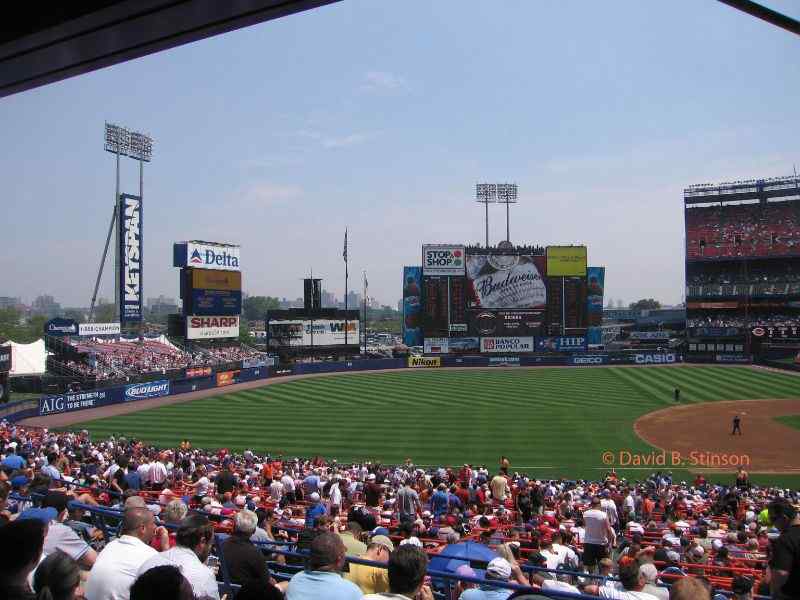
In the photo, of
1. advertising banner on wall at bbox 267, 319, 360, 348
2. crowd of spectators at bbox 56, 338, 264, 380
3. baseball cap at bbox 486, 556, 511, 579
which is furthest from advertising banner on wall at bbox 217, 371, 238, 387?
baseball cap at bbox 486, 556, 511, 579

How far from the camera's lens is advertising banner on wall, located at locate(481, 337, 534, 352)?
6353 cm

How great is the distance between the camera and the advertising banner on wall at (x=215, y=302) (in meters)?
59.2

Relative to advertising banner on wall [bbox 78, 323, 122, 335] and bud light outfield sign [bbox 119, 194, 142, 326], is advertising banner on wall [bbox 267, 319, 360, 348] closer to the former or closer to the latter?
bud light outfield sign [bbox 119, 194, 142, 326]

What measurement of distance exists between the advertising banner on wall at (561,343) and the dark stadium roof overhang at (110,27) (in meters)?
62.4

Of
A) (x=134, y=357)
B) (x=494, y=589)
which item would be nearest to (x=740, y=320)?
(x=134, y=357)

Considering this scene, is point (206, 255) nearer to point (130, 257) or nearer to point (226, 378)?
point (130, 257)

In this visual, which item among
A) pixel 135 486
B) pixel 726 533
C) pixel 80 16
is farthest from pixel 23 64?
pixel 726 533

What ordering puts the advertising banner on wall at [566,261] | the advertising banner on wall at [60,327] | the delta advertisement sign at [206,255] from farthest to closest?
the advertising banner on wall at [566,261], the delta advertisement sign at [206,255], the advertising banner on wall at [60,327]

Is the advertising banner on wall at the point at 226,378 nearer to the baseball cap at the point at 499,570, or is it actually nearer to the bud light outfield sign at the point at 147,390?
the bud light outfield sign at the point at 147,390

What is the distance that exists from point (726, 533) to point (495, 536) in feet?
14.1

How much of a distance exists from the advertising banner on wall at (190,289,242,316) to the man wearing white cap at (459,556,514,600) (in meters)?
57.4

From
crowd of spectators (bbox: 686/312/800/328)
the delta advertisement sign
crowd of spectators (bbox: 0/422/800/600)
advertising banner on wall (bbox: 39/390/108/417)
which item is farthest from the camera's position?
crowd of spectators (bbox: 686/312/800/328)

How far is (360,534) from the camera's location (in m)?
6.98

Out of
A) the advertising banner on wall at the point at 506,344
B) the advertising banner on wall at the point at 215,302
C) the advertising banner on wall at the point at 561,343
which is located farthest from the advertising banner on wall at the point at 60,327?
the advertising banner on wall at the point at 561,343
